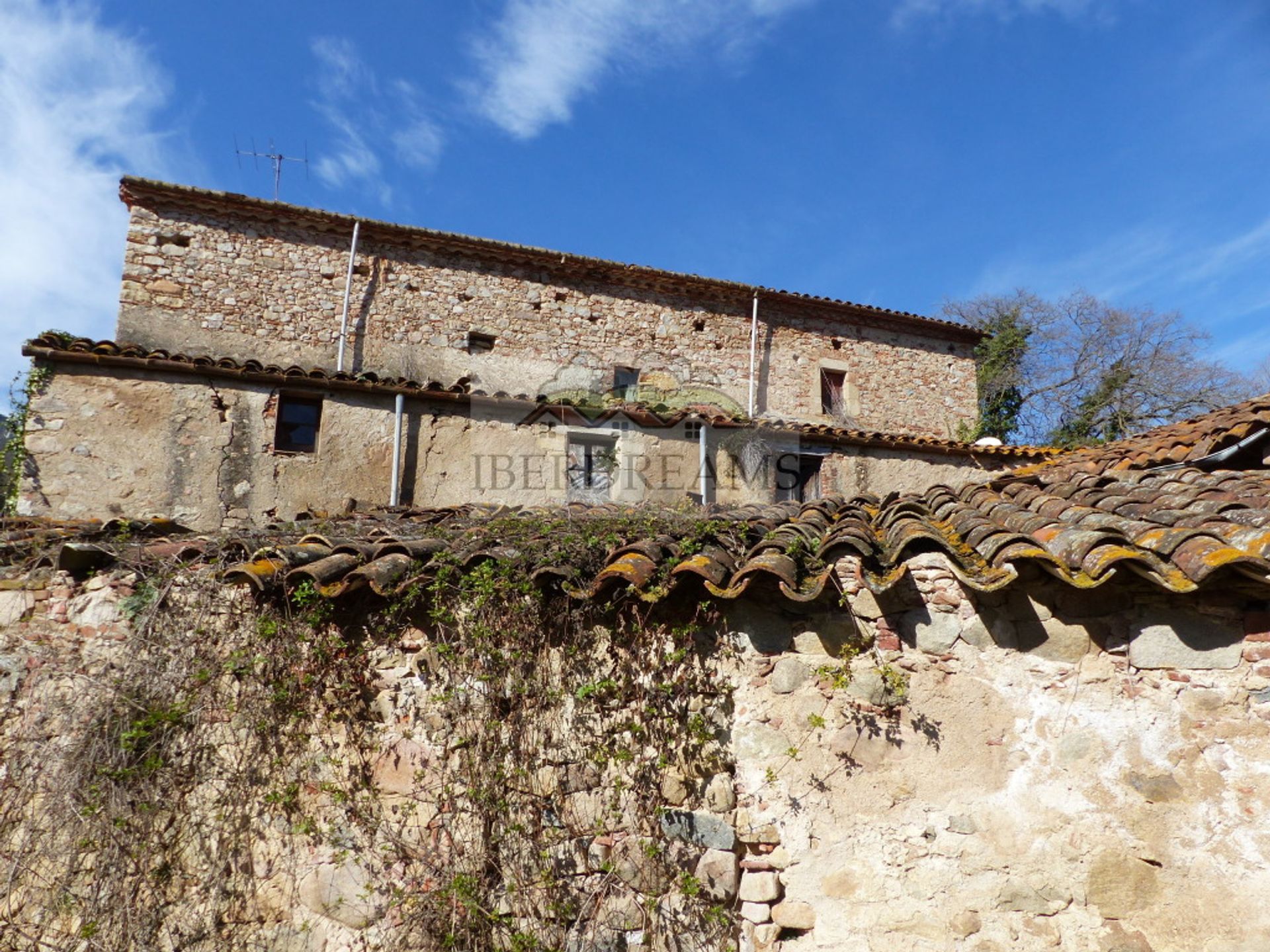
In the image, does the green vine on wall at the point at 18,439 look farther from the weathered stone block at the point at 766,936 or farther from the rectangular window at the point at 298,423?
the weathered stone block at the point at 766,936

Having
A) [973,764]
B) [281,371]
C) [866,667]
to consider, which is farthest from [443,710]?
[281,371]

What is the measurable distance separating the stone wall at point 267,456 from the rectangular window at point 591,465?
0.10 m

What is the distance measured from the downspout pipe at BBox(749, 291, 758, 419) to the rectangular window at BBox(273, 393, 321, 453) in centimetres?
752

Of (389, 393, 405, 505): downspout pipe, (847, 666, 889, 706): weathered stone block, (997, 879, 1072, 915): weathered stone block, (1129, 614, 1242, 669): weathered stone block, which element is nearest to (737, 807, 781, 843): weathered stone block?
(847, 666, 889, 706): weathered stone block

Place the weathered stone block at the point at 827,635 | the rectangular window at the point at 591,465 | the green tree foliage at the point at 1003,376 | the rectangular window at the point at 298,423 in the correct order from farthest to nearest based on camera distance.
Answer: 1. the green tree foliage at the point at 1003,376
2. the rectangular window at the point at 591,465
3. the rectangular window at the point at 298,423
4. the weathered stone block at the point at 827,635

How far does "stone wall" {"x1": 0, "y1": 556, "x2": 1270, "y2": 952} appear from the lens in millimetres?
3080

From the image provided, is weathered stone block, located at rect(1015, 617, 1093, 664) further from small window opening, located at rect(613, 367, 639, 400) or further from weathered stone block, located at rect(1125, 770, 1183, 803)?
small window opening, located at rect(613, 367, 639, 400)

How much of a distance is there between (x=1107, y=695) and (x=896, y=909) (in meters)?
1.26

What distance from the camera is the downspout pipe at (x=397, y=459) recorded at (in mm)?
9094

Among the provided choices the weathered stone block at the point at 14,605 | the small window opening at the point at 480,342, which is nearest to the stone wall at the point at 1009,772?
the weathered stone block at the point at 14,605

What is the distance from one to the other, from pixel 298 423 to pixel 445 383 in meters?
3.44

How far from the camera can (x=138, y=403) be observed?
8531mm

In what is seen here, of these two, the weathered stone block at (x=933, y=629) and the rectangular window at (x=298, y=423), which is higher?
the rectangular window at (x=298, y=423)

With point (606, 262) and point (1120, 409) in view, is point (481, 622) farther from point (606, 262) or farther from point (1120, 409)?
point (1120, 409)
